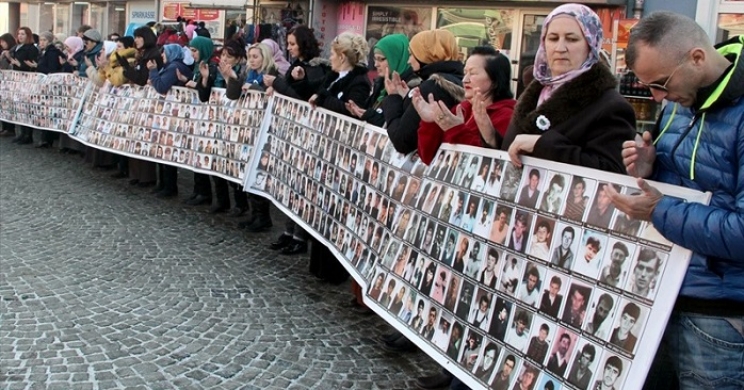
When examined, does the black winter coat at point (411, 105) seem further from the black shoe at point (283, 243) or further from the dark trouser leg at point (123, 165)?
the dark trouser leg at point (123, 165)

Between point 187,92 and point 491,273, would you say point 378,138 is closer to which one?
point 491,273

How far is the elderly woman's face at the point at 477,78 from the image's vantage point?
13.7 ft

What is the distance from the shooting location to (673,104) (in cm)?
280

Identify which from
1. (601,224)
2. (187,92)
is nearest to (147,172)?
(187,92)

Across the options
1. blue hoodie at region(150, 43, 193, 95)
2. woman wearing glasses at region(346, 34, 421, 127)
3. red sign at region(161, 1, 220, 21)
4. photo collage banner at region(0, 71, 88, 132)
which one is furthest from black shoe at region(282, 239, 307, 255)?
red sign at region(161, 1, 220, 21)

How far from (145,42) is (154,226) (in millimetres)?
3226

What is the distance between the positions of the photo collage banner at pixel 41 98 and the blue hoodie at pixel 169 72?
7.62 ft

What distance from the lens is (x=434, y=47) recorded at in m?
4.72

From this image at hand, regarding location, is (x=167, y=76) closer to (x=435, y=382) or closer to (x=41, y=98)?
(x=41, y=98)

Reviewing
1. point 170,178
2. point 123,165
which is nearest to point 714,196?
point 170,178

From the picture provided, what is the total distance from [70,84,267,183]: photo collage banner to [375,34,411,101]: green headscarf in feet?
7.86

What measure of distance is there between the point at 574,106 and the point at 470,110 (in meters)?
1.11

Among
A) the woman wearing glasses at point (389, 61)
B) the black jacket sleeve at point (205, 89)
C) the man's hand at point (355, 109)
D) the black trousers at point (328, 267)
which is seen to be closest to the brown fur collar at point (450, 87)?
the woman wearing glasses at point (389, 61)

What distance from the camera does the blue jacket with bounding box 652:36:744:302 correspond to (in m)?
2.38
